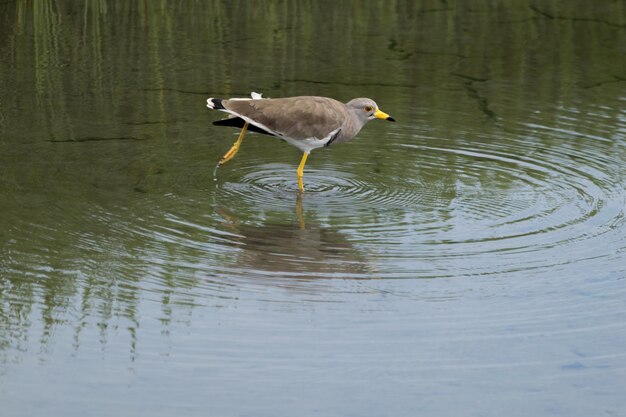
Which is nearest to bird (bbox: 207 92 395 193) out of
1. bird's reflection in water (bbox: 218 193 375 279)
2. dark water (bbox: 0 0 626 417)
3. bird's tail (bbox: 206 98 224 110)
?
bird's tail (bbox: 206 98 224 110)

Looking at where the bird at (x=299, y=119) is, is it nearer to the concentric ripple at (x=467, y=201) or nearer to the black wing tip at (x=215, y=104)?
the black wing tip at (x=215, y=104)

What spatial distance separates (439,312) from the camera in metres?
6.04

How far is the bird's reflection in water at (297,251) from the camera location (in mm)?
6664

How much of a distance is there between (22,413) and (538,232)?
11.7 ft

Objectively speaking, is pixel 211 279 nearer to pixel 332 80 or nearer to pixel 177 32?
pixel 332 80

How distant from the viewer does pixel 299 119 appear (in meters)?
8.46

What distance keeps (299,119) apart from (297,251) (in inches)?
65.7

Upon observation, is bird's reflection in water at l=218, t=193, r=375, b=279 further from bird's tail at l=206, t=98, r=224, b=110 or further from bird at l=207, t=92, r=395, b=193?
bird's tail at l=206, t=98, r=224, b=110

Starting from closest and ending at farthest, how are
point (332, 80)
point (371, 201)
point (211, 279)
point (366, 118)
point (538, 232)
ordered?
point (211, 279) < point (538, 232) < point (371, 201) < point (366, 118) < point (332, 80)

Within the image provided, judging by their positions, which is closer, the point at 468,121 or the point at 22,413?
the point at 22,413

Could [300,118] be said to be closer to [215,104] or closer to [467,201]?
[215,104]

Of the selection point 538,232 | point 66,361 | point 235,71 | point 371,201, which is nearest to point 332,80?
point 235,71

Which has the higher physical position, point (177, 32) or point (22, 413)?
point (177, 32)

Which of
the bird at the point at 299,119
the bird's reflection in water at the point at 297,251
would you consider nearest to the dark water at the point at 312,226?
the bird's reflection in water at the point at 297,251
